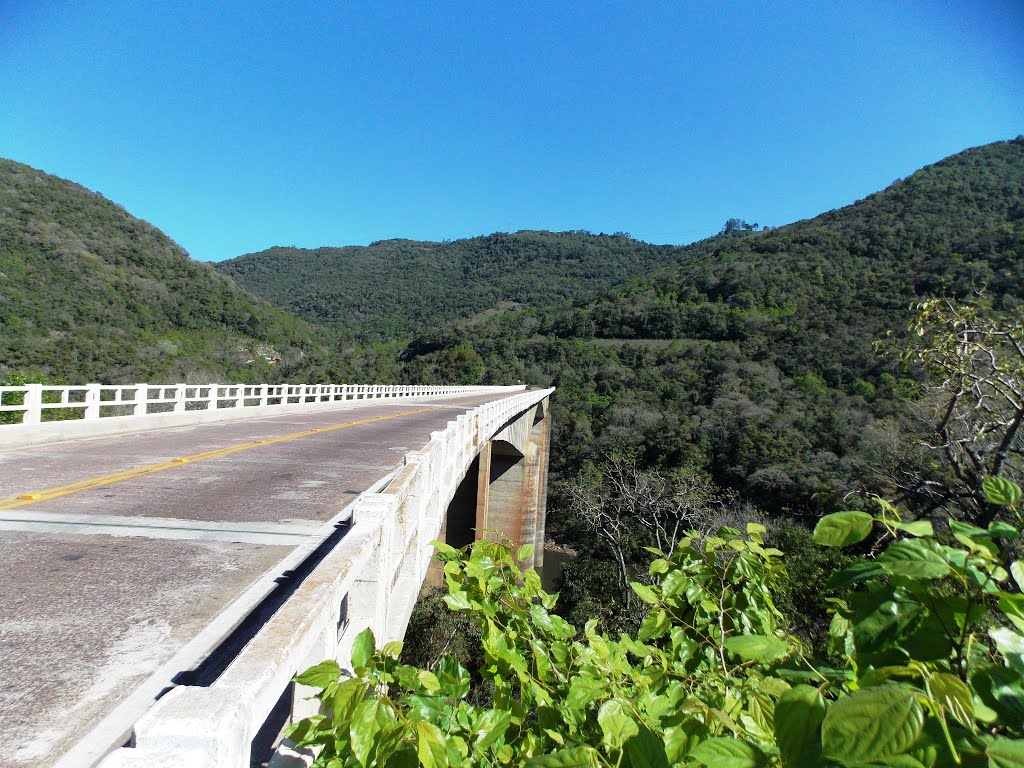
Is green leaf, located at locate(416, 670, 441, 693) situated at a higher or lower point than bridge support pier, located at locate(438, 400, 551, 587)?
higher

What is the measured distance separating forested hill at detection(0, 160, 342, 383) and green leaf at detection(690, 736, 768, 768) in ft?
187

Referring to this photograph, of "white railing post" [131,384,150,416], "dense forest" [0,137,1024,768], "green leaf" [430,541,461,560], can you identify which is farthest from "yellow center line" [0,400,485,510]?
"green leaf" [430,541,461,560]

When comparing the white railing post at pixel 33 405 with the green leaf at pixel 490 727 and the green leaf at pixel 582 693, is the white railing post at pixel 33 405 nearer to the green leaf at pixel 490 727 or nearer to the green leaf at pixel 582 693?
the green leaf at pixel 490 727

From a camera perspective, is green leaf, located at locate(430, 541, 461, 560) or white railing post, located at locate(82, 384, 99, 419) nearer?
green leaf, located at locate(430, 541, 461, 560)

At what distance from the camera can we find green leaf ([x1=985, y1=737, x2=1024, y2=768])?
84 cm

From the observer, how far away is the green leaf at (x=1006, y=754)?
2.77 feet

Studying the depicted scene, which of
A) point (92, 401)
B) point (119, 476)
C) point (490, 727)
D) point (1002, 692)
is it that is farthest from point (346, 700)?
point (92, 401)

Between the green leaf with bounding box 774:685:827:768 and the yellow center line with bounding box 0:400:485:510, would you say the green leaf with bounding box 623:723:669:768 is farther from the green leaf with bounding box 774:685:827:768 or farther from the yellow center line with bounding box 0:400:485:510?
the yellow center line with bounding box 0:400:485:510

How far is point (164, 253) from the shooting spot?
95625mm

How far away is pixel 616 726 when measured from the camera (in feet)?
4.94

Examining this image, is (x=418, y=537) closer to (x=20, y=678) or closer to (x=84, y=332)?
(x=20, y=678)

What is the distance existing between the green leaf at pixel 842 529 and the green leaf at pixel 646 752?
578 mm

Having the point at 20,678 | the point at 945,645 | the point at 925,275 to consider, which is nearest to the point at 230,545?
the point at 20,678

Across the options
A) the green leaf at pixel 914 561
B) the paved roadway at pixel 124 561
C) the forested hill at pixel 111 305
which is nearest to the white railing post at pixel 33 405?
the paved roadway at pixel 124 561
